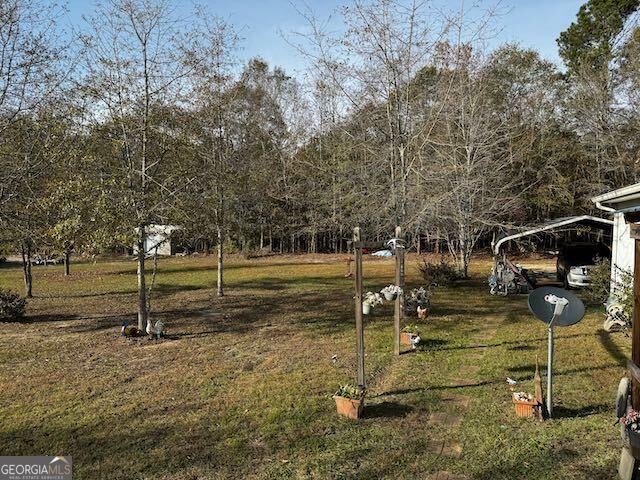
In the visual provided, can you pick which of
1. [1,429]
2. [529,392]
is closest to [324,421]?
[529,392]

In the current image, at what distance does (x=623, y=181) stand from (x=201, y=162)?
21661 mm

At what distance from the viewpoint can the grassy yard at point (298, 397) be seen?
4.08 m

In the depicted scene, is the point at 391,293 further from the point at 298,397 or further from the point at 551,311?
the point at 551,311

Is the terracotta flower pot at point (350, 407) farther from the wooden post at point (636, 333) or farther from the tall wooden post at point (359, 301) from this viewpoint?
the wooden post at point (636, 333)

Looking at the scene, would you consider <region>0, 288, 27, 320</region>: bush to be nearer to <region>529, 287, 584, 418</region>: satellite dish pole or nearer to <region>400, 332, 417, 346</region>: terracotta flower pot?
<region>400, 332, 417, 346</region>: terracotta flower pot

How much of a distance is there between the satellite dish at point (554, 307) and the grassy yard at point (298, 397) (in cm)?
101

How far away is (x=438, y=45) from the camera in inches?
377

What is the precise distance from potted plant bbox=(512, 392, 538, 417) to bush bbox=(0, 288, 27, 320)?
35.5 ft

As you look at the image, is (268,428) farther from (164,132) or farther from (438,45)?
(438,45)

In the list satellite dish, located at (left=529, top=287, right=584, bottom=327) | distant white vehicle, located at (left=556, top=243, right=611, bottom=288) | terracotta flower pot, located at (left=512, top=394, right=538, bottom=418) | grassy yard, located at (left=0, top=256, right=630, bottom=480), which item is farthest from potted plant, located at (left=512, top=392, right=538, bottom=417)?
distant white vehicle, located at (left=556, top=243, right=611, bottom=288)

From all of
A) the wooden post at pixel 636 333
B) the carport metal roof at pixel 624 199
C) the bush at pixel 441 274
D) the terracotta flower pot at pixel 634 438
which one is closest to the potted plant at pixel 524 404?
the wooden post at pixel 636 333

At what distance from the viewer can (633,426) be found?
3.53 m

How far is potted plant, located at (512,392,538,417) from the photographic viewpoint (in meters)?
4.86

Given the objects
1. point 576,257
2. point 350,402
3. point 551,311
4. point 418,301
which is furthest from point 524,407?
point 576,257
